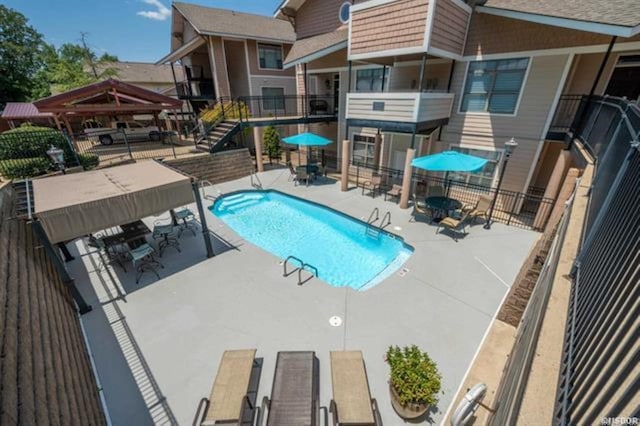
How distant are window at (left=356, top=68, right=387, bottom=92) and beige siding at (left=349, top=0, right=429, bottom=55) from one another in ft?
12.4

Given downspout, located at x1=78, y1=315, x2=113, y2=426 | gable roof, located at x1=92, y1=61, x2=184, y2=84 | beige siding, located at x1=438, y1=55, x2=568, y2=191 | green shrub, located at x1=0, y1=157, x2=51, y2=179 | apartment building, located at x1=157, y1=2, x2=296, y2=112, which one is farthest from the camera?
gable roof, located at x1=92, y1=61, x2=184, y2=84

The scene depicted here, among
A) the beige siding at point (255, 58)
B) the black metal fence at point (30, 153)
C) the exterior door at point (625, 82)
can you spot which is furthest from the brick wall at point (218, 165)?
the exterior door at point (625, 82)

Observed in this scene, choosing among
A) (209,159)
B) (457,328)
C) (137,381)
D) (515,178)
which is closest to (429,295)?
(457,328)

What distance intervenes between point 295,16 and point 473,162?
15.2 meters

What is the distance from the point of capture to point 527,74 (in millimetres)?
9633

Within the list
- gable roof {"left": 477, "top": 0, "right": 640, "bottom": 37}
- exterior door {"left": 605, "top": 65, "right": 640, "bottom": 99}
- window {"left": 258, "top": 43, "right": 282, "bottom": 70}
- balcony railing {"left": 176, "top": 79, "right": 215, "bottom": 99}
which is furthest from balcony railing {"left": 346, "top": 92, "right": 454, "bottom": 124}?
balcony railing {"left": 176, "top": 79, "right": 215, "bottom": 99}

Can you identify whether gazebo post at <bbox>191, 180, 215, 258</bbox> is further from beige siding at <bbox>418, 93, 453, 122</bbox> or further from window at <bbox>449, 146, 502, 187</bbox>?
window at <bbox>449, 146, 502, 187</bbox>

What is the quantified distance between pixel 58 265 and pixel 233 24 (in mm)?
19791

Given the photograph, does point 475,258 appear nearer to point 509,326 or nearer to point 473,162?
point 509,326

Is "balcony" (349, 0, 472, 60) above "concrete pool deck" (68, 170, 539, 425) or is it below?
above

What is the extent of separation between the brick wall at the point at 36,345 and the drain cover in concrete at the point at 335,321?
3992mm

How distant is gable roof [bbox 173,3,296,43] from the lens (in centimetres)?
1703

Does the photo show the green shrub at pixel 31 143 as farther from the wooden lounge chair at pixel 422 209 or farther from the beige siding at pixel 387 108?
the wooden lounge chair at pixel 422 209

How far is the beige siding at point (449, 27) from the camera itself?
28.4 ft
